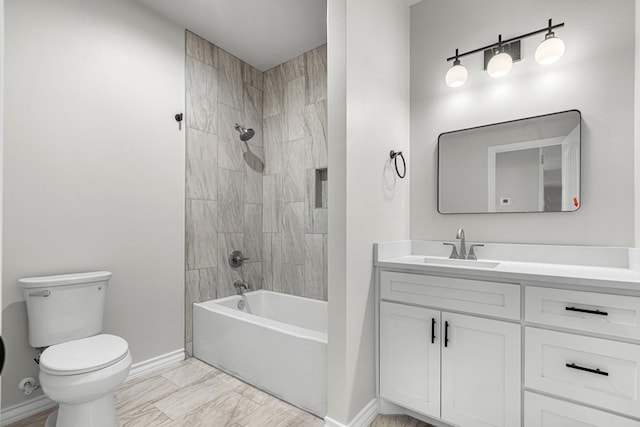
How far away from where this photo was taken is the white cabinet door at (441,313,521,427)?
5.02 ft

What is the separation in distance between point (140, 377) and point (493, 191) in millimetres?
2728

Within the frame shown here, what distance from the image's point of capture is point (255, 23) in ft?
8.58

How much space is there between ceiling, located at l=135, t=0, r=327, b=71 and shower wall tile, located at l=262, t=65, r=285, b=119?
21 centimetres

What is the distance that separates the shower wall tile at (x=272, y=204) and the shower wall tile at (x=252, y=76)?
0.93 meters

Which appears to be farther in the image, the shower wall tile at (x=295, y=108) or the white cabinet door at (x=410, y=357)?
the shower wall tile at (x=295, y=108)

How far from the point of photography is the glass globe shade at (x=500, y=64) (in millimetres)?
1972

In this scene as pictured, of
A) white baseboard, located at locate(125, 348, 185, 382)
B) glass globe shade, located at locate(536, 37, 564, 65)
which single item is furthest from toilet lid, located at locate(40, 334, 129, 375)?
glass globe shade, located at locate(536, 37, 564, 65)

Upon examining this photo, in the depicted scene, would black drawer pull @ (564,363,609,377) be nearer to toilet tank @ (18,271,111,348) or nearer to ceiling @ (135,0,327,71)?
toilet tank @ (18,271,111,348)

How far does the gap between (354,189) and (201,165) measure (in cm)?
157

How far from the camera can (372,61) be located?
196cm

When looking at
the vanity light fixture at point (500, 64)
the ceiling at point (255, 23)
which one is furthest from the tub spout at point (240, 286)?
the vanity light fixture at point (500, 64)

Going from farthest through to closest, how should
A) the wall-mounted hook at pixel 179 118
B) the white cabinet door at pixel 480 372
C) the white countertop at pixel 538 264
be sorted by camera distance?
the wall-mounted hook at pixel 179 118
the white cabinet door at pixel 480 372
the white countertop at pixel 538 264

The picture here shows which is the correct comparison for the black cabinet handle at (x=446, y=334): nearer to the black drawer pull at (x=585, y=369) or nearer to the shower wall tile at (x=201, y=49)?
the black drawer pull at (x=585, y=369)

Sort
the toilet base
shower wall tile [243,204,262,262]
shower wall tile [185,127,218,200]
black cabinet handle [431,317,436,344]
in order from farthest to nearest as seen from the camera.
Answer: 1. shower wall tile [243,204,262,262]
2. shower wall tile [185,127,218,200]
3. black cabinet handle [431,317,436,344]
4. the toilet base
